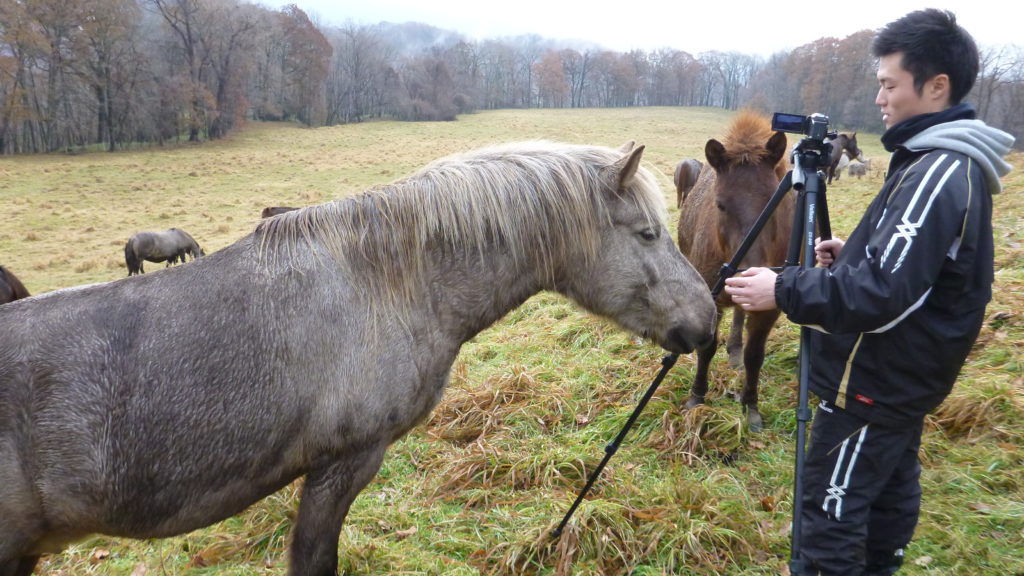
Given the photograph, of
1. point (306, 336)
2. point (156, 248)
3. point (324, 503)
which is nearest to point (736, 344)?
point (324, 503)

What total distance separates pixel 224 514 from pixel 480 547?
1607 mm

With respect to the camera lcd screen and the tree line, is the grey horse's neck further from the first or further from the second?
the tree line

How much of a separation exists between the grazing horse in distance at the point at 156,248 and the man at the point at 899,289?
14459 mm

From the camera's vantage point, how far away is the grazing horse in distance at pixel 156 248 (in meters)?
13.1

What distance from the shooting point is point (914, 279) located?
172cm

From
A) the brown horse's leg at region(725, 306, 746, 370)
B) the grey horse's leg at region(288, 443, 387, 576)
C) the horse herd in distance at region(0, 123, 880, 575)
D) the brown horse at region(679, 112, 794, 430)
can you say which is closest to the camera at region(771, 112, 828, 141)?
the horse herd in distance at region(0, 123, 880, 575)

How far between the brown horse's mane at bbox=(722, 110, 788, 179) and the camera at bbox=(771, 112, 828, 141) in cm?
175

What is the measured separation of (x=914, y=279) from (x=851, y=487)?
85cm

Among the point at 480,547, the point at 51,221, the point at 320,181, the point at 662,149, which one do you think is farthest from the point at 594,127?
the point at 480,547

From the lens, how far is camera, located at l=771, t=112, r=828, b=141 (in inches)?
87.7

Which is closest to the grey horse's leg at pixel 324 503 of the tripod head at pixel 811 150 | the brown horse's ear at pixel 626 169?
the brown horse's ear at pixel 626 169

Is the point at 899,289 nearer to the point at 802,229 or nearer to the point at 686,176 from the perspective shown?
the point at 802,229

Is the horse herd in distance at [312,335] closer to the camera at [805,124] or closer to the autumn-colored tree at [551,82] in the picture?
the camera at [805,124]

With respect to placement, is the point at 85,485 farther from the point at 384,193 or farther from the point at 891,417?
the point at 891,417
